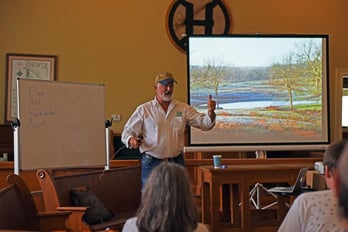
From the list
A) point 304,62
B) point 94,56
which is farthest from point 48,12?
point 304,62

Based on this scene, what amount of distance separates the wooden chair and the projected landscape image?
256 cm

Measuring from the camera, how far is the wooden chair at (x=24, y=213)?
3.26 m

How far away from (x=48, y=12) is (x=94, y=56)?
997 millimetres

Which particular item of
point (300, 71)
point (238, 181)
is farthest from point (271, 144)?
point (238, 181)

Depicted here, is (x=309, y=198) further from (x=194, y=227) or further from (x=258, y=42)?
(x=258, y=42)

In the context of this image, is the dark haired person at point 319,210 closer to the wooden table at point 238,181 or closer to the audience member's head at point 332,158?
the audience member's head at point 332,158

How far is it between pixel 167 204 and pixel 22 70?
6418mm

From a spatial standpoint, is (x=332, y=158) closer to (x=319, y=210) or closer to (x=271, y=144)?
(x=319, y=210)

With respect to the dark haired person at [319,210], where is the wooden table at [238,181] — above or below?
below

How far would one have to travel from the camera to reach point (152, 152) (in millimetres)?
4516

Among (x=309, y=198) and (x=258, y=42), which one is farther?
(x=258, y=42)

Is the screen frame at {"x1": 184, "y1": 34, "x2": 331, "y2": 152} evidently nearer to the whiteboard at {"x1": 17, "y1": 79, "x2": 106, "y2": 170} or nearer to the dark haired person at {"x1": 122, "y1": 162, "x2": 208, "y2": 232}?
the whiteboard at {"x1": 17, "y1": 79, "x2": 106, "y2": 170}

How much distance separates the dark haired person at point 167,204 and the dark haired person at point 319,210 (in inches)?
18.4

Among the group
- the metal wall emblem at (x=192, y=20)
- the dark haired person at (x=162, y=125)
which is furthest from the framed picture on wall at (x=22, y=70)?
the dark haired person at (x=162, y=125)
